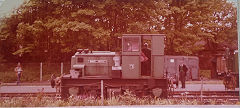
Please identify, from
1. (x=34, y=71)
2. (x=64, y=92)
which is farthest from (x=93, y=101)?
(x=34, y=71)

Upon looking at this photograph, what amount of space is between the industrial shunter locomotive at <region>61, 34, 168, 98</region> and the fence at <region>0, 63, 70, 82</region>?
0.58 m

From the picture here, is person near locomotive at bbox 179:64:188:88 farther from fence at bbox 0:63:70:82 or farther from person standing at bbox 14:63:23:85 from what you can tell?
person standing at bbox 14:63:23:85

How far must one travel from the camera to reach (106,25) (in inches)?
440

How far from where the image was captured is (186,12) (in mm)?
11336

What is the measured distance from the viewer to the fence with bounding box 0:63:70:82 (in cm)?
1075

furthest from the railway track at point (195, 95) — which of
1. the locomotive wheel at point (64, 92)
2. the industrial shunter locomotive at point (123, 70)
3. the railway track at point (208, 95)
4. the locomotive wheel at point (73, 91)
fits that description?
the industrial shunter locomotive at point (123, 70)

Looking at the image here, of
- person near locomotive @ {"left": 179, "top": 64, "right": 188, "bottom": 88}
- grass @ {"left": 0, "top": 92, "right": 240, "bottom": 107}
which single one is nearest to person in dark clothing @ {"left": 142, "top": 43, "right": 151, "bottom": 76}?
grass @ {"left": 0, "top": 92, "right": 240, "bottom": 107}

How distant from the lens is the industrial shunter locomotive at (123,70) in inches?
405

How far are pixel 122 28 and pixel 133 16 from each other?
704mm

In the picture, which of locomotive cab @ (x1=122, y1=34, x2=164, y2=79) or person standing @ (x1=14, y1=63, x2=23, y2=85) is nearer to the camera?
locomotive cab @ (x1=122, y1=34, x2=164, y2=79)

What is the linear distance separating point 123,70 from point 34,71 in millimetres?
3442

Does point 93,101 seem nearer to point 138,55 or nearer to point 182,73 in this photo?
point 138,55

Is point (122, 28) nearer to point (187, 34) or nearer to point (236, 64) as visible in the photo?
point (187, 34)

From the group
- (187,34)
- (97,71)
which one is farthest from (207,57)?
(97,71)
